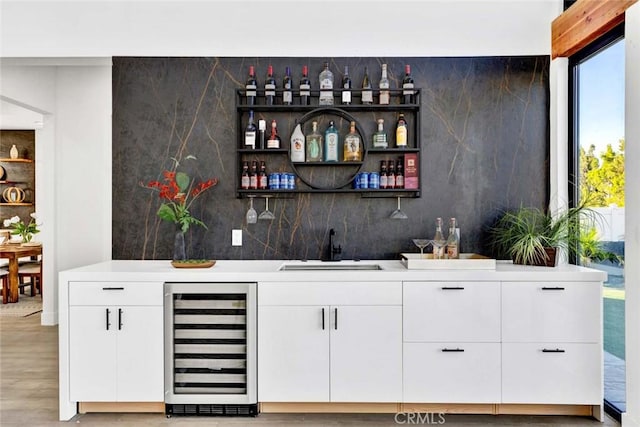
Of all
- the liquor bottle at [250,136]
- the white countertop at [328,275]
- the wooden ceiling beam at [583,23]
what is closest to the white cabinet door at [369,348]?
the white countertop at [328,275]

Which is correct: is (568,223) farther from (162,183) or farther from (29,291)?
(29,291)

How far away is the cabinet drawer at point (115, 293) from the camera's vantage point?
2676 mm

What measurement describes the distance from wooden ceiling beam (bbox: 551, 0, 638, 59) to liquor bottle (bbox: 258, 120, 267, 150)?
206 centimetres

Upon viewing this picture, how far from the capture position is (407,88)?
124 inches

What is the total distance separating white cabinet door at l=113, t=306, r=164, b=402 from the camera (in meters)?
2.67

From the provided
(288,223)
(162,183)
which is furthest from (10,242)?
(288,223)

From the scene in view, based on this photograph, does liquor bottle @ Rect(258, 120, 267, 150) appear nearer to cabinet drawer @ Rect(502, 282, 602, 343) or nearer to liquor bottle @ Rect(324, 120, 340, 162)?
liquor bottle @ Rect(324, 120, 340, 162)

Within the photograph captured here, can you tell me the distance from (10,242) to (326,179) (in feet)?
17.8

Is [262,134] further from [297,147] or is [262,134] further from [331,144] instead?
[331,144]

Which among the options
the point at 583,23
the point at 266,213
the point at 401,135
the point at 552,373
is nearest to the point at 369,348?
the point at 552,373

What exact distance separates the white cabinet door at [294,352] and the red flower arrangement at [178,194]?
850mm

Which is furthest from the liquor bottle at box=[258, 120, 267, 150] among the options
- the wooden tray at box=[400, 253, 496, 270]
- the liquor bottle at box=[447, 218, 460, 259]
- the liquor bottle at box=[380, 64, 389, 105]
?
the liquor bottle at box=[447, 218, 460, 259]

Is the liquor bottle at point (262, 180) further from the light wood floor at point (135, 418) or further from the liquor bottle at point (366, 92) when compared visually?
the light wood floor at point (135, 418)

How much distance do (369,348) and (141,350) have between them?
4.31ft
